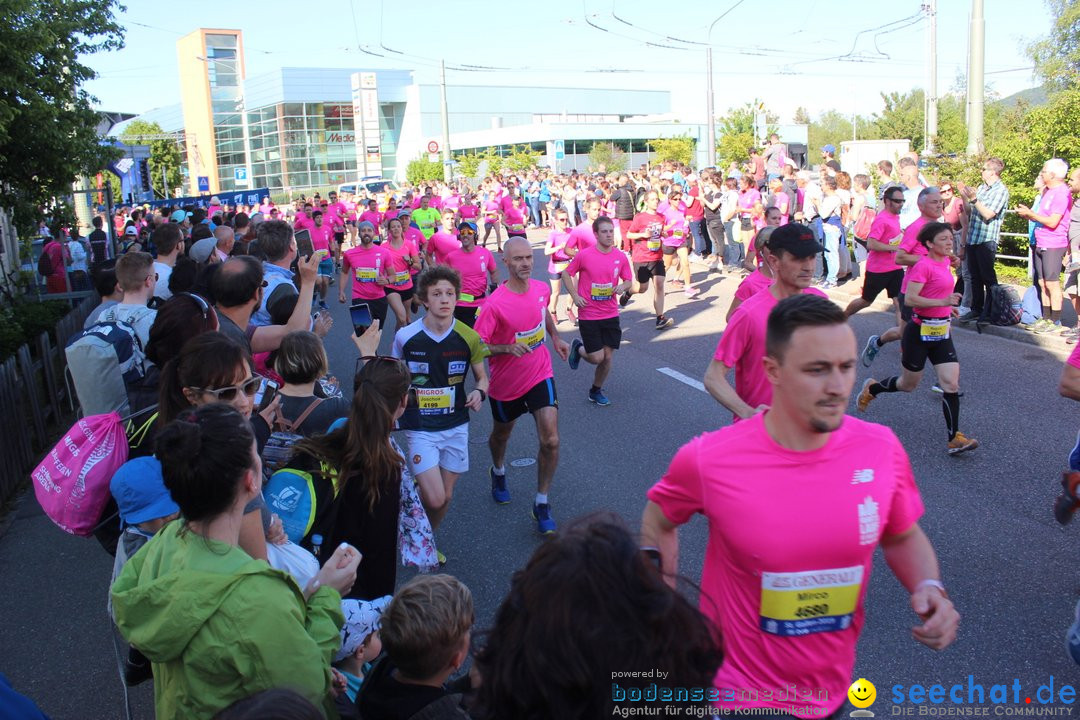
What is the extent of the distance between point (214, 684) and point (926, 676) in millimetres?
3178

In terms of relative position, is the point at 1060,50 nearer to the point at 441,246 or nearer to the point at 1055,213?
the point at 1055,213

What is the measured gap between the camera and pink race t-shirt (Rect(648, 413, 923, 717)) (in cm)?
239

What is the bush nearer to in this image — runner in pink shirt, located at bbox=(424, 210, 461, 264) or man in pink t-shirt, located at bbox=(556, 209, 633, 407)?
runner in pink shirt, located at bbox=(424, 210, 461, 264)

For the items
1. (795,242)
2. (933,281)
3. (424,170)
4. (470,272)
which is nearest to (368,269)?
(470,272)

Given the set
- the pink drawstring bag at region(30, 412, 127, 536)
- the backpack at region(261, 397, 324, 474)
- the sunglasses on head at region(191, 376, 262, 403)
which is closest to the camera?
the pink drawstring bag at region(30, 412, 127, 536)

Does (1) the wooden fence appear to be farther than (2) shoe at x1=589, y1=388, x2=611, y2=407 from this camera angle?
No

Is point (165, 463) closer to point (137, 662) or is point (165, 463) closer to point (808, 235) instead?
point (137, 662)

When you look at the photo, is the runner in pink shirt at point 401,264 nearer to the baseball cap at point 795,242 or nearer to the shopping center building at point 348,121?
the baseball cap at point 795,242

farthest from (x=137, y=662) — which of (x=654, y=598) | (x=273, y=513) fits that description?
(x=654, y=598)

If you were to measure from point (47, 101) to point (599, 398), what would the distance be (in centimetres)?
781

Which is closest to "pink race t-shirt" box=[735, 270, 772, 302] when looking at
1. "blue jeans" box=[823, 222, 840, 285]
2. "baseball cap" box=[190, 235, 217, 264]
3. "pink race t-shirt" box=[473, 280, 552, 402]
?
"pink race t-shirt" box=[473, 280, 552, 402]

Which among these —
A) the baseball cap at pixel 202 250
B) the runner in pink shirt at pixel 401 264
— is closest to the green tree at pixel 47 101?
the baseball cap at pixel 202 250

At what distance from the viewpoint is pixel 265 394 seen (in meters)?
4.18

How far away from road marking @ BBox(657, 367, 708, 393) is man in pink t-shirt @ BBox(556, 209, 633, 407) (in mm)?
1049
